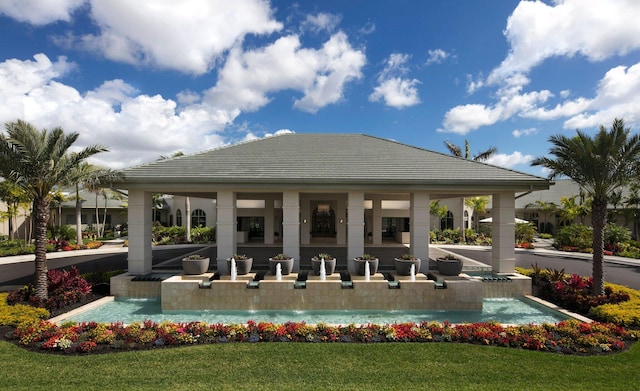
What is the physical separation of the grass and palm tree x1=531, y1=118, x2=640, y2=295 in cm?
529

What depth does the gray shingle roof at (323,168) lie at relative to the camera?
1412 centimetres

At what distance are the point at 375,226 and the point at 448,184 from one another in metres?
13.2

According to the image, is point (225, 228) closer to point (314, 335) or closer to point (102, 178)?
point (102, 178)

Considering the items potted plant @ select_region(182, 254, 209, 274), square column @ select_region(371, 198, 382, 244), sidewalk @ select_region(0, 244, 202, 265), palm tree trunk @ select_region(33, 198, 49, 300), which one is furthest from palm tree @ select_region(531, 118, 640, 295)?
sidewalk @ select_region(0, 244, 202, 265)

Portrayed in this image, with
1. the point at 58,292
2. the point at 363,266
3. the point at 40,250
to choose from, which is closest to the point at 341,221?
the point at 363,266

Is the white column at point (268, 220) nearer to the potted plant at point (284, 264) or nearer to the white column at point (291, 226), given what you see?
the white column at point (291, 226)

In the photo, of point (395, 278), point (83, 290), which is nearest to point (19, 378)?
point (83, 290)

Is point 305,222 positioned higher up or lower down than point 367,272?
higher up

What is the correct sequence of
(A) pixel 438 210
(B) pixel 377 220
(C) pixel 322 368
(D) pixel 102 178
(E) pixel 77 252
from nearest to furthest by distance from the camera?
(C) pixel 322 368, (D) pixel 102 178, (E) pixel 77 252, (B) pixel 377 220, (A) pixel 438 210

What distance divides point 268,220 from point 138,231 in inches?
525

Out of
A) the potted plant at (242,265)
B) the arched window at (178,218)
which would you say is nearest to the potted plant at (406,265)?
the potted plant at (242,265)

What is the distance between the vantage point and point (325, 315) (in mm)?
11820

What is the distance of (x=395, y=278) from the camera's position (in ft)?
45.0

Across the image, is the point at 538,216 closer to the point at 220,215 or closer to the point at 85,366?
the point at 220,215
